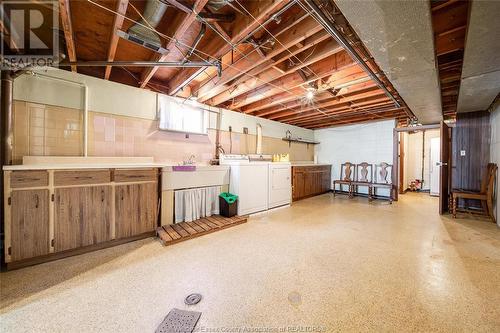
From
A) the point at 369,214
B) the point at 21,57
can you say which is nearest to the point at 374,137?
the point at 369,214

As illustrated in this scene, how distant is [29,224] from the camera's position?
1.94 metres

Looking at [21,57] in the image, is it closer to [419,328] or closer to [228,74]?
[228,74]

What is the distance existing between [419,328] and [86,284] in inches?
102

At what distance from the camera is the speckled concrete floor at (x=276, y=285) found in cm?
133

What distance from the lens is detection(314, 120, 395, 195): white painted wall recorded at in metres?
5.74

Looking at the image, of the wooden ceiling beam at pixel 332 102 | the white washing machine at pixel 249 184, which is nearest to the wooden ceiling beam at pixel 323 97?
the wooden ceiling beam at pixel 332 102

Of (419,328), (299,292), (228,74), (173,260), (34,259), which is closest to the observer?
(419,328)

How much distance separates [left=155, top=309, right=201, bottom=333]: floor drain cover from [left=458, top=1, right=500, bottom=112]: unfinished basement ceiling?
114 inches

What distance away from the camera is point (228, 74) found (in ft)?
9.62

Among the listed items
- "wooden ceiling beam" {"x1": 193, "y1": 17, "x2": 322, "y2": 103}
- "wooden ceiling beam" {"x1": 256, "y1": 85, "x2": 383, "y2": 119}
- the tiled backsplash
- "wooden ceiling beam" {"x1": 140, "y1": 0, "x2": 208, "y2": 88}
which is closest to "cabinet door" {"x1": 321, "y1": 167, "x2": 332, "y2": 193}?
"wooden ceiling beam" {"x1": 256, "y1": 85, "x2": 383, "y2": 119}

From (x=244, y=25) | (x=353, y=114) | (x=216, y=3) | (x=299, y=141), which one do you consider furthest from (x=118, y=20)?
(x=299, y=141)

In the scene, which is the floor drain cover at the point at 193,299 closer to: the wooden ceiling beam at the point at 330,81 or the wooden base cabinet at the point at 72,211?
the wooden base cabinet at the point at 72,211

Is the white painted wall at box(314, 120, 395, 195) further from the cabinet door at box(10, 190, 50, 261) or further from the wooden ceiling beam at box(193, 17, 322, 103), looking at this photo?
the cabinet door at box(10, 190, 50, 261)

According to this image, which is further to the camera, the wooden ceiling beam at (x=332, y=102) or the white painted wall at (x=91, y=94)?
the wooden ceiling beam at (x=332, y=102)
